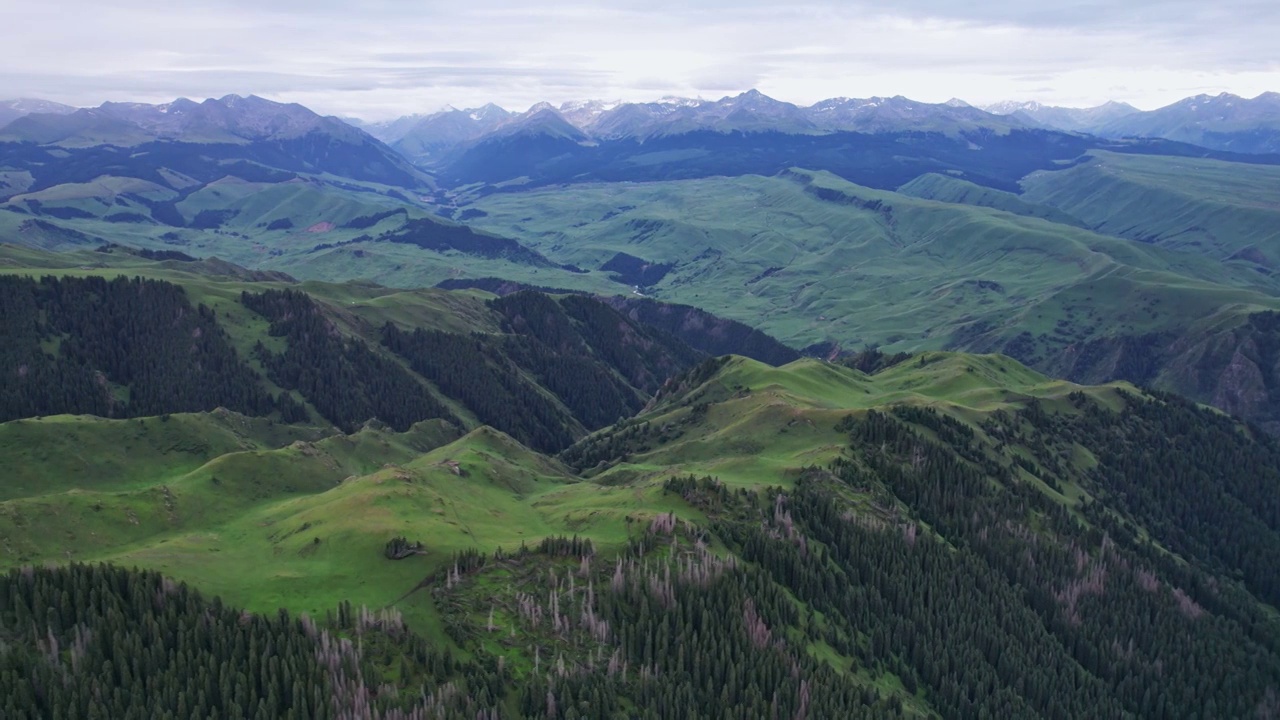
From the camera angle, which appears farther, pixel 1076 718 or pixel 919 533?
pixel 919 533

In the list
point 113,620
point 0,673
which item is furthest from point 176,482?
point 0,673

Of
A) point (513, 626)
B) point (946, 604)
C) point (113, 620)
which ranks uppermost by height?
point (113, 620)

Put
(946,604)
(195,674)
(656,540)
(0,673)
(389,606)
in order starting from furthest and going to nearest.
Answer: (946,604) → (656,540) → (389,606) → (195,674) → (0,673)

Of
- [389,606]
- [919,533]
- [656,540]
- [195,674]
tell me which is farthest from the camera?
[919,533]

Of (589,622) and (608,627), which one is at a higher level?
(589,622)

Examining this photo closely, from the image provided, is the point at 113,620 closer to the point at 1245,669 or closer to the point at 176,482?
the point at 176,482

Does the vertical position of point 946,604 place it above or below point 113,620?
below

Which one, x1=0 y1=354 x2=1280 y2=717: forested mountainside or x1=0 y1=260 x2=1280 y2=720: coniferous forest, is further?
x1=0 y1=354 x2=1280 y2=717: forested mountainside

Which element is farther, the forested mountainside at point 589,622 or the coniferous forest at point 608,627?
the forested mountainside at point 589,622

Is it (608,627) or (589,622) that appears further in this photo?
(589,622)

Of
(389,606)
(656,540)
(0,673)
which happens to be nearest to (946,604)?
(656,540)
